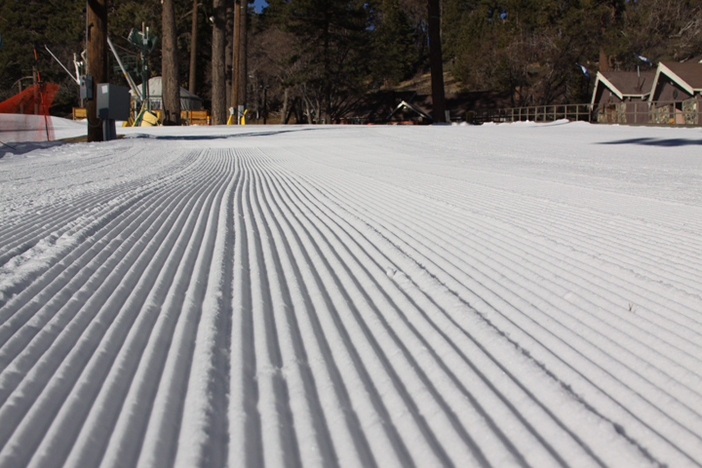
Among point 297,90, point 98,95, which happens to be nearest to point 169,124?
point 98,95

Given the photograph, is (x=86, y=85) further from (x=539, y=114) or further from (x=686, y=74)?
(x=539, y=114)

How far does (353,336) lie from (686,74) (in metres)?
26.1

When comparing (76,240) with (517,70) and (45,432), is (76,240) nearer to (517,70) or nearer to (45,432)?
(45,432)

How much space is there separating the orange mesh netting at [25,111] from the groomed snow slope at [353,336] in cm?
698

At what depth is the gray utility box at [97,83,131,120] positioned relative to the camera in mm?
9695

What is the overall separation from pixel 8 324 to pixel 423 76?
184ft

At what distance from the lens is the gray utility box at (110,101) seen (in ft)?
31.8

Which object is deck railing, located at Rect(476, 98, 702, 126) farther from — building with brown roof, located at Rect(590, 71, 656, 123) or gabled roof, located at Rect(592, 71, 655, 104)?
gabled roof, located at Rect(592, 71, 655, 104)

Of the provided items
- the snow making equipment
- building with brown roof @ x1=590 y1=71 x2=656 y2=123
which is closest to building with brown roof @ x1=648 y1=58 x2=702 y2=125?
building with brown roof @ x1=590 y1=71 x2=656 y2=123

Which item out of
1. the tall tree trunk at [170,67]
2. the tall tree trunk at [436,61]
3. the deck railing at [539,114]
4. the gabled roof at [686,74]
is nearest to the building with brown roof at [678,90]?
the gabled roof at [686,74]

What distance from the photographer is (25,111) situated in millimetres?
9992

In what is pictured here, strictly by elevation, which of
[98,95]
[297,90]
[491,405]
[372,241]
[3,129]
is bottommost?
[491,405]

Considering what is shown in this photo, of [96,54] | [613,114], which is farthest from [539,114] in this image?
[96,54]

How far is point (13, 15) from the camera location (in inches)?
1515
